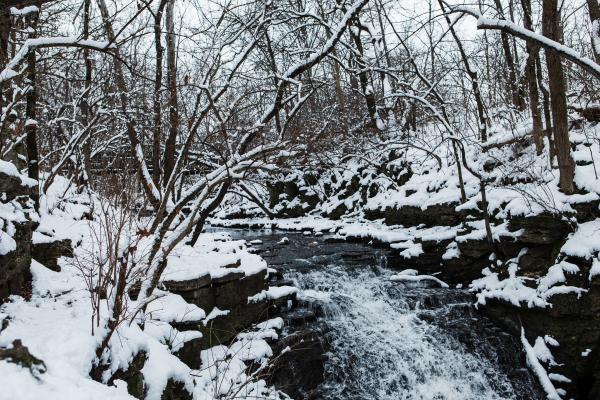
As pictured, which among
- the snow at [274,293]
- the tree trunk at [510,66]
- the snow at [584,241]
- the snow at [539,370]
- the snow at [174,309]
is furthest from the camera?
the tree trunk at [510,66]

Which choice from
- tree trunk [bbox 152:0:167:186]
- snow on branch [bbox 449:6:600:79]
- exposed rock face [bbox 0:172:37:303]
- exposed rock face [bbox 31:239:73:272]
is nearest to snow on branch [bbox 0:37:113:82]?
exposed rock face [bbox 0:172:37:303]

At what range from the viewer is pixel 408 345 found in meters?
6.77

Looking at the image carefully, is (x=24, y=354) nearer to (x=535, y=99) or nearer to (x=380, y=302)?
(x=380, y=302)

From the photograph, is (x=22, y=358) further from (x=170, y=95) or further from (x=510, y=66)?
(x=510, y=66)

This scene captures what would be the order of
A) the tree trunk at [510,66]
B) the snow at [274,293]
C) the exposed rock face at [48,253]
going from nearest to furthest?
the exposed rock face at [48,253] < the snow at [274,293] < the tree trunk at [510,66]

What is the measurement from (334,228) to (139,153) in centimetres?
882

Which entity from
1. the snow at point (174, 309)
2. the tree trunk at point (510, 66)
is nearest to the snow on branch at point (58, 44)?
the snow at point (174, 309)

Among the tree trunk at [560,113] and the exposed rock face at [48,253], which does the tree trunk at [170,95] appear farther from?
the tree trunk at [560,113]

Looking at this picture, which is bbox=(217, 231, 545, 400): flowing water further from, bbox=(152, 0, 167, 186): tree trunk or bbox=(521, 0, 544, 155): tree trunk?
bbox=(521, 0, 544, 155): tree trunk

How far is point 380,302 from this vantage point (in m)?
8.02

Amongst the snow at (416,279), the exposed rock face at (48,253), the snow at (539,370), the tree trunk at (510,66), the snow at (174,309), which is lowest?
the snow at (539,370)

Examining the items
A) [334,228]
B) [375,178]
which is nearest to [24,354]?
[334,228]

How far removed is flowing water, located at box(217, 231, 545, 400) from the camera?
6.15 m

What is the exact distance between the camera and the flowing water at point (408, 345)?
6152mm
